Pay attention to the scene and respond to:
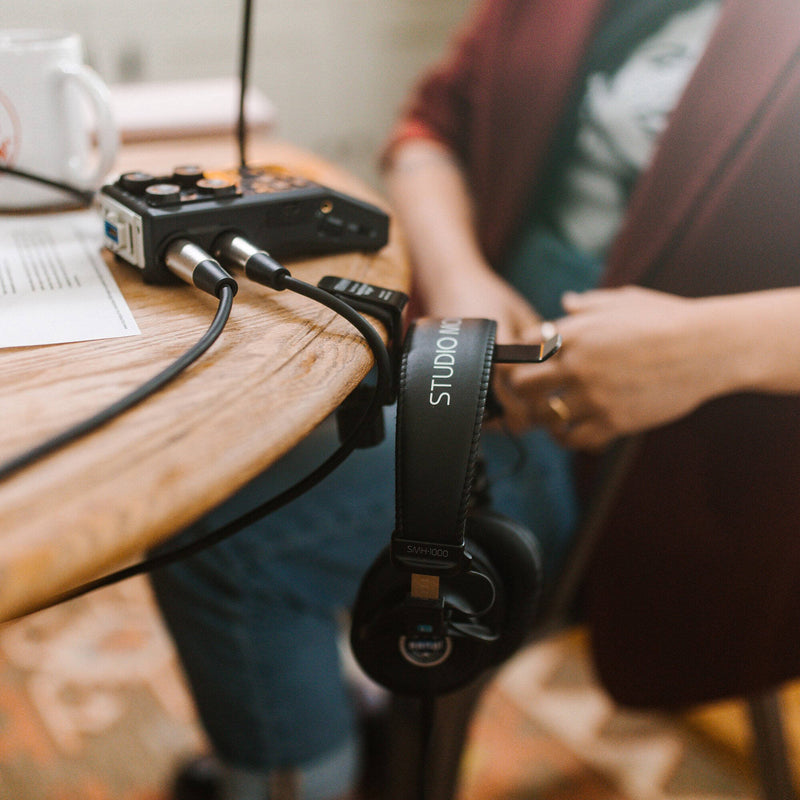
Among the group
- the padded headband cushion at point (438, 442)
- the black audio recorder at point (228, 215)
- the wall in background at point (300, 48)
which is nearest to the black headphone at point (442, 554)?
the padded headband cushion at point (438, 442)

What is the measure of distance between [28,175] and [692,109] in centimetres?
50

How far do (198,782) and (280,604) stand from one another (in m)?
0.41

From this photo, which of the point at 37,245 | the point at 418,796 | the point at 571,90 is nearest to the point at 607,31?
the point at 571,90

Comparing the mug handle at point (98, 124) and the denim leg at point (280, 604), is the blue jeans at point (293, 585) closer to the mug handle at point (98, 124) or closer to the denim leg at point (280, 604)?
the denim leg at point (280, 604)

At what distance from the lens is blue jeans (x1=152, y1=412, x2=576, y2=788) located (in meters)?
0.62

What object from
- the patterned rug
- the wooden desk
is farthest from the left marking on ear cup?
the patterned rug

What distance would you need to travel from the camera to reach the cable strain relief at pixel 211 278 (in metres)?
0.37

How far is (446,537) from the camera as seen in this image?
318mm

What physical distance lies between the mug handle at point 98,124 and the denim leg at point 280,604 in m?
0.26

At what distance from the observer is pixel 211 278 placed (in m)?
0.37

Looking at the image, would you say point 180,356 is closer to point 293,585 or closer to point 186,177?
point 186,177

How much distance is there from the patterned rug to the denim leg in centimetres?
29

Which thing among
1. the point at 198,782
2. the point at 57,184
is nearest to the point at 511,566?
the point at 57,184

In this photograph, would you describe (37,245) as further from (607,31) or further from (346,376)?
(607,31)
